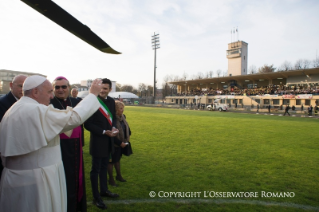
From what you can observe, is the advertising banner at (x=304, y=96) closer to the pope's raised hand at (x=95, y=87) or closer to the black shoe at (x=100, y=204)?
the black shoe at (x=100, y=204)

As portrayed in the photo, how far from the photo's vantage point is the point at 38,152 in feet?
6.22

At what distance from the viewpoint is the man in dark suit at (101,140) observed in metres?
3.47

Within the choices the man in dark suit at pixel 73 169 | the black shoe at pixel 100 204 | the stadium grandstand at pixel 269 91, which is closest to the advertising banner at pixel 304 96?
the stadium grandstand at pixel 269 91

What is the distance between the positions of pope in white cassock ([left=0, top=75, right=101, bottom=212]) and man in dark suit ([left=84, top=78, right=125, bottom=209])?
1.55m

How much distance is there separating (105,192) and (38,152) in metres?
2.24

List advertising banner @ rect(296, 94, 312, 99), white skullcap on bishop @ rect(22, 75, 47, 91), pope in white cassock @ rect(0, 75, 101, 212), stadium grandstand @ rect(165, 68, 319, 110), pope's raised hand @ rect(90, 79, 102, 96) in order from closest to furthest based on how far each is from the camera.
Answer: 1. pope in white cassock @ rect(0, 75, 101, 212)
2. white skullcap on bishop @ rect(22, 75, 47, 91)
3. pope's raised hand @ rect(90, 79, 102, 96)
4. advertising banner @ rect(296, 94, 312, 99)
5. stadium grandstand @ rect(165, 68, 319, 110)

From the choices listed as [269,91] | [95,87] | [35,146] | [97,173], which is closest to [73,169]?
[97,173]

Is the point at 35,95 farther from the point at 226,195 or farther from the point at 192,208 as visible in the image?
the point at 226,195

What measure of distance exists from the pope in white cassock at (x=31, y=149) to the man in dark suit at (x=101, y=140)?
1.55 meters

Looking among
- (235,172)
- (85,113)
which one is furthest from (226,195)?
(85,113)

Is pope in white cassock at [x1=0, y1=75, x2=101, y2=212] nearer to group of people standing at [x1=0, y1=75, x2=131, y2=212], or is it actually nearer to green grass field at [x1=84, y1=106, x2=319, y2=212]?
group of people standing at [x1=0, y1=75, x2=131, y2=212]

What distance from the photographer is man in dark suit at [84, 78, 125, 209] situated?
137 inches

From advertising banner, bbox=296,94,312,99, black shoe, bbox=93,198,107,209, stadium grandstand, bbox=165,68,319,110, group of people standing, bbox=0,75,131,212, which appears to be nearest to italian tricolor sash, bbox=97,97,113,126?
black shoe, bbox=93,198,107,209

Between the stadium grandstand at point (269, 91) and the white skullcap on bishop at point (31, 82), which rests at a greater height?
the stadium grandstand at point (269, 91)
